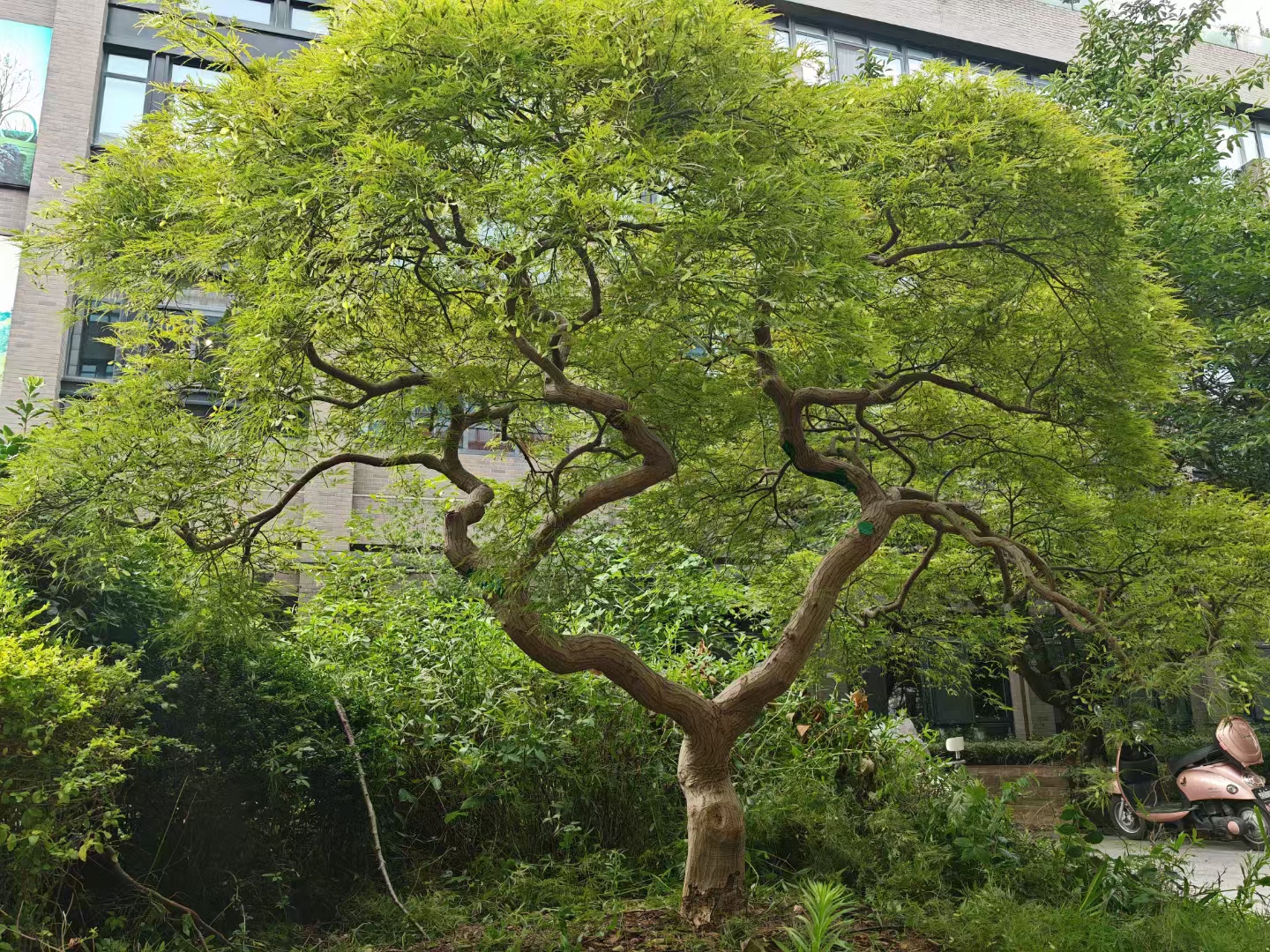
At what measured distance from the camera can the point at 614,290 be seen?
5203mm

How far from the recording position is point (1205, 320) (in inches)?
531

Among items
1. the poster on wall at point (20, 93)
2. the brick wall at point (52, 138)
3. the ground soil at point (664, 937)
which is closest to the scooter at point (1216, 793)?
the ground soil at point (664, 937)

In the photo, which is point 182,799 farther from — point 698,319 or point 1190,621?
point 1190,621

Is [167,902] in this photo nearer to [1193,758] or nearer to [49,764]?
[49,764]

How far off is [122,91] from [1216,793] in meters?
17.9

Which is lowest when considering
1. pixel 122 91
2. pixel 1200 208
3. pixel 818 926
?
pixel 818 926

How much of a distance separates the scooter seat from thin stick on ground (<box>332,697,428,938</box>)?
9.10 meters

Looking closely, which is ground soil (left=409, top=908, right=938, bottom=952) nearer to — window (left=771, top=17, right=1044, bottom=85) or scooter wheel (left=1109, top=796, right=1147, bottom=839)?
scooter wheel (left=1109, top=796, right=1147, bottom=839)

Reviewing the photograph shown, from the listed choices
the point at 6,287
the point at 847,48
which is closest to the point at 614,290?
the point at 6,287

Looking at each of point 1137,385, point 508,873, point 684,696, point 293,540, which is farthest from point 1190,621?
point 293,540

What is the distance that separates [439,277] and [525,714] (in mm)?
3636

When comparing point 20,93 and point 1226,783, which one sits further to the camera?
point 20,93

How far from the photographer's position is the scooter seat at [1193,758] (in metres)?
11.8

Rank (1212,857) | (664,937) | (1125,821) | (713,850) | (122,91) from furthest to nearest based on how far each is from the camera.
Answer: (122,91) → (1125,821) → (1212,857) → (713,850) → (664,937)
